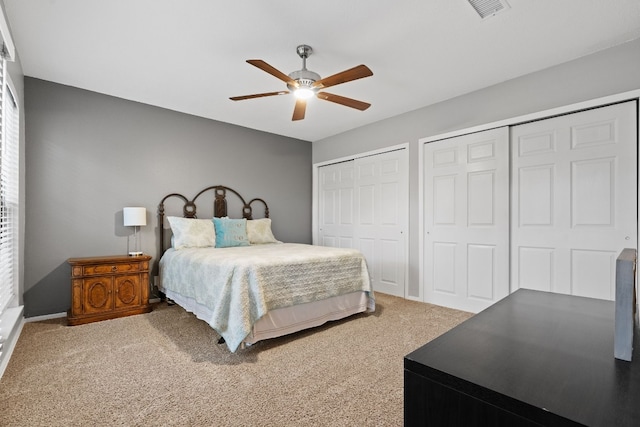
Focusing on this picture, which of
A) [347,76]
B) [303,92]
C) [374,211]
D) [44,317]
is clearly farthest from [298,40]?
[44,317]

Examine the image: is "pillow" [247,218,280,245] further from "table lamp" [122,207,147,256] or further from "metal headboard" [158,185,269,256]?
"table lamp" [122,207,147,256]

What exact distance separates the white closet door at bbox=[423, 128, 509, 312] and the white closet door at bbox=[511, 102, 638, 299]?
0.43ft

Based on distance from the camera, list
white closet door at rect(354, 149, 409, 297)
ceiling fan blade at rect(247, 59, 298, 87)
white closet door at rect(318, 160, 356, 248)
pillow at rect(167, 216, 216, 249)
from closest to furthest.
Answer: ceiling fan blade at rect(247, 59, 298, 87) < pillow at rect(167, 216, 216, 249) < white closet door at rect(354, 149, 409, 297) < white closet door at rect(318, 160, 356, 248)

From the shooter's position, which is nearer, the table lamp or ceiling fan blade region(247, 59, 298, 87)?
ceiling fan blade region(247, 59, 298, 87)

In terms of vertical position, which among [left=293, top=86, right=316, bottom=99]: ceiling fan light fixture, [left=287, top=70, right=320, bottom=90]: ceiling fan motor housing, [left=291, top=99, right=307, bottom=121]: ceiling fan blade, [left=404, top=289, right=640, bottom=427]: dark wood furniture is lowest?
[left=404, top=289, right=640, bottom=427]: dark wood furniture

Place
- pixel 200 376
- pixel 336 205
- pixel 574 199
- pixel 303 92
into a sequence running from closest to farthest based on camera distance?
pixel 200 376 < pixel 303 92 < pixel 574 199 < pixel 336 205

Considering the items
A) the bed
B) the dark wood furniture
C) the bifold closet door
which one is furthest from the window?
the bifold closet door

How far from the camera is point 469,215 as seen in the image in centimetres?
363

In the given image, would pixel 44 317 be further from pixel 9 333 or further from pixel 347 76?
pixel 347 76

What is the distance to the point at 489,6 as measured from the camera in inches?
85.2

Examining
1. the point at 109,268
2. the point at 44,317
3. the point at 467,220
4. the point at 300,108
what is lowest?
the point at 44,317

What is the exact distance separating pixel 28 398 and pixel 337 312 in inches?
90.5

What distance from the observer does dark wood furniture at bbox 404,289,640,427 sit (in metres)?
0.56

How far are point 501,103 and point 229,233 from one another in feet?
11.5
